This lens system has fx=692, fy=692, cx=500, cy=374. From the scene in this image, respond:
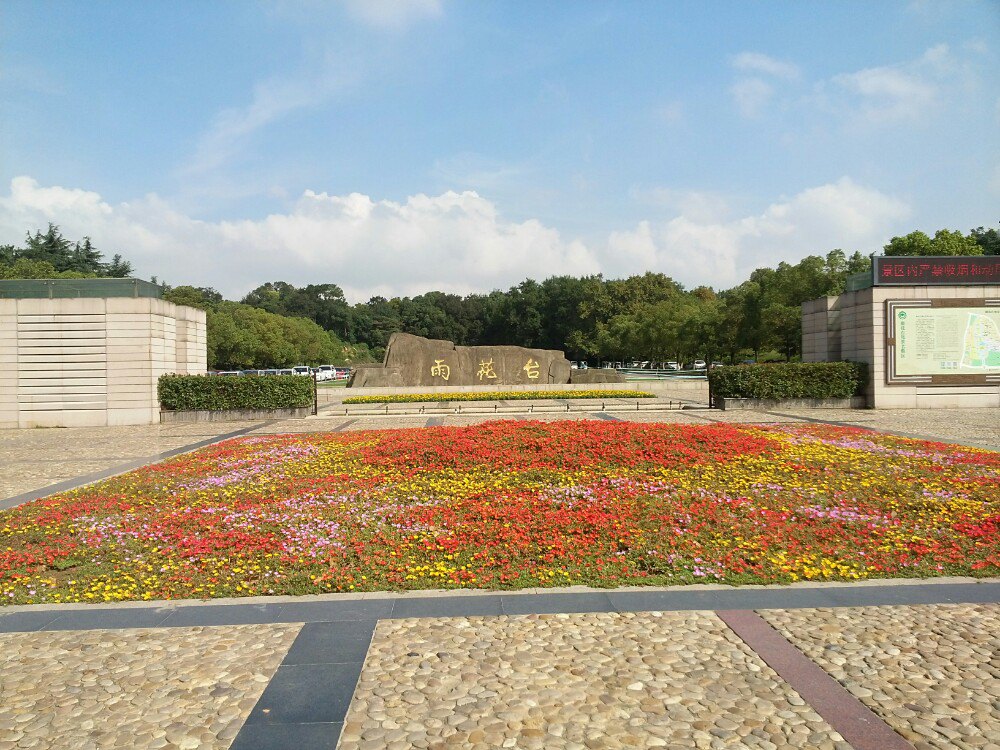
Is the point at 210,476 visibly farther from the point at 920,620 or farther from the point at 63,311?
the point at 63,311

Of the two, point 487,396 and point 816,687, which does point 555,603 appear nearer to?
point 816,687

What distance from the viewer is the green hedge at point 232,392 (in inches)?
744

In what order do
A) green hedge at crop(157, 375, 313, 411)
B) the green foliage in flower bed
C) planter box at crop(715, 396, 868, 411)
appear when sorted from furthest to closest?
the green foliage in flower bed < planter box at crop(715, 396, 868, 411) < green hedge at crop(157, 375, 313, 411)

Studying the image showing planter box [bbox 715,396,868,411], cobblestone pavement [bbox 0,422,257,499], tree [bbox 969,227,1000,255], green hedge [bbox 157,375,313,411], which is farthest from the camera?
tree [bbox 969,227,1000,255]

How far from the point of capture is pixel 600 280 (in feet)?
224

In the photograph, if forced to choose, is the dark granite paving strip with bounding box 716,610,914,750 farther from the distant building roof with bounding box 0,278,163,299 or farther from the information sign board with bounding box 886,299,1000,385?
the distant building roof with bounding box 0,278,163,299

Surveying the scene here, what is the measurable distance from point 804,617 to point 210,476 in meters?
7.81

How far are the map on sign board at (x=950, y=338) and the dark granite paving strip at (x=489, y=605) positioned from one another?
16321 mm

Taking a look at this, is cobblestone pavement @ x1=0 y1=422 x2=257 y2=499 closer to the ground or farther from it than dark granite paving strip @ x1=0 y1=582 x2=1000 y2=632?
farther from it

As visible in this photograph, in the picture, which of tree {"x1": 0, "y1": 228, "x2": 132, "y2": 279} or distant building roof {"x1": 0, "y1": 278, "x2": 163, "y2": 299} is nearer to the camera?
distant building roof {"x1": 0, "y1": 278, "x2": 163, "y2": 299}

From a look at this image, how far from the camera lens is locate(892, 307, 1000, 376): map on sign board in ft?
63.9

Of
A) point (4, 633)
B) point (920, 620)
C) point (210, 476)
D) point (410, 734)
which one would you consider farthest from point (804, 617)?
point (210, 476)

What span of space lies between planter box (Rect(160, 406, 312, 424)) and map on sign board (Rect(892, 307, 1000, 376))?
1738 centimetres

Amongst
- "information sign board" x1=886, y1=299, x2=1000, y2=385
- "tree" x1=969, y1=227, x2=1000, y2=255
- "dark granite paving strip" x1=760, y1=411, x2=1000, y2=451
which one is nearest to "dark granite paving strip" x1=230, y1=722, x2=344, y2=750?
"dark granite paving strip" x1=760, y1=411, x2=1000, y2=451
